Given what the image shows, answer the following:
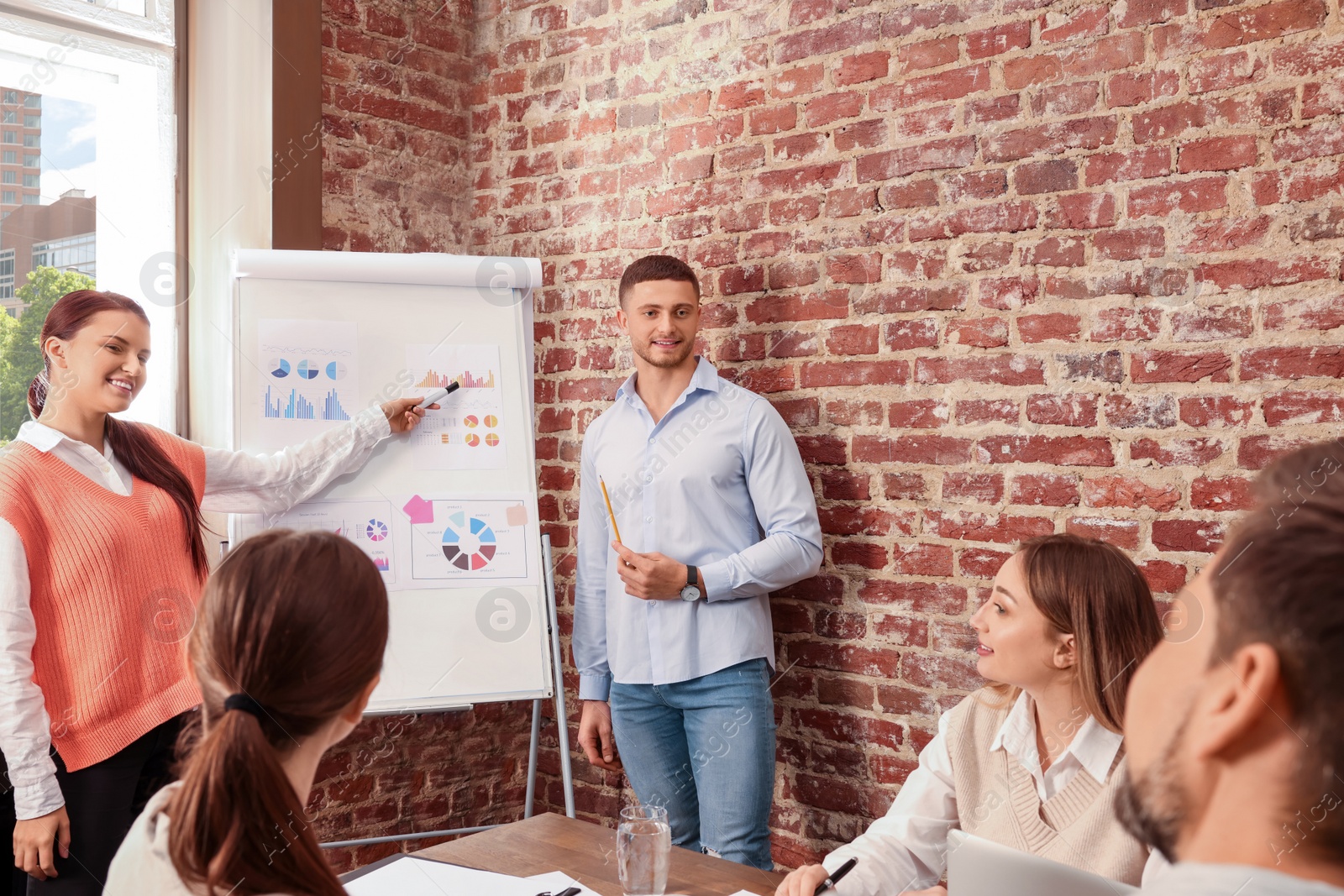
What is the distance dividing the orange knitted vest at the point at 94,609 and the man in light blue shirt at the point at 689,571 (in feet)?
3.26

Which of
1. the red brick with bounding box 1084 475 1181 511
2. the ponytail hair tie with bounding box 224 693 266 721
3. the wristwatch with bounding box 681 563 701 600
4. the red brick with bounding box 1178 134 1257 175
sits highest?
the red brick with bounding box 1178 134 1257 175

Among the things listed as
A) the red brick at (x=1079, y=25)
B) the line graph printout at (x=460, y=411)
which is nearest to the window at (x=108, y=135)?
the line graph printout at (x=460, y=411)

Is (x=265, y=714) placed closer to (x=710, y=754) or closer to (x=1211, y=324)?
(x=710, y=754)

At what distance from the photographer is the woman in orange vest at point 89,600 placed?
6.26 feet

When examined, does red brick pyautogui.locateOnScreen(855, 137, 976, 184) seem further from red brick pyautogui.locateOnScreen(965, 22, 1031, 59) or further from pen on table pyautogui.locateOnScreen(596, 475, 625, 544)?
pen on table pyautogui.locateOnScreen(596, 475, 625, 544)

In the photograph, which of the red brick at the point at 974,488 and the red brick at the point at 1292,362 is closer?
the red brick at the point at 1292,362

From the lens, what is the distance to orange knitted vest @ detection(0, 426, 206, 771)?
1978mm

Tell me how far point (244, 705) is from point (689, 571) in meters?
1.50

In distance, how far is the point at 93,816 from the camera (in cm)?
197

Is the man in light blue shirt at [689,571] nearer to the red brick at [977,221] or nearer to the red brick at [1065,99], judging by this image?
the red brick at [977,221]

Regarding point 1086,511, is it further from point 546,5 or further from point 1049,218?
point 546,5

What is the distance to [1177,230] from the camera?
2.07 m

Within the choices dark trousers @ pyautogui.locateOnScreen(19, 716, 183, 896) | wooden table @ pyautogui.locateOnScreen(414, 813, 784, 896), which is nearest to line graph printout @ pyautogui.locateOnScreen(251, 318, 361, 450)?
dark trousers @ pyautogui.locateOnScreen(19, 716, 183, 896)

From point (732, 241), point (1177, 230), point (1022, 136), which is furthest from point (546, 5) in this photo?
point (1177, 230)
